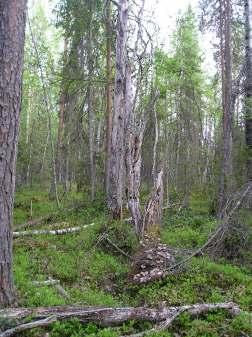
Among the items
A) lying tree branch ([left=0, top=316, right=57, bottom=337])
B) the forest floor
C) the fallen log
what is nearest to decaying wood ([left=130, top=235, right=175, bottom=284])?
the forest floor

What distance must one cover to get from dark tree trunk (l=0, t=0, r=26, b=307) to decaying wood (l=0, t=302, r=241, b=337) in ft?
1.67

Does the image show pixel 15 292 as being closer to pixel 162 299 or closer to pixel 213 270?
pixel 162 299

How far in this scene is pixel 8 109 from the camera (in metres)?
5.78

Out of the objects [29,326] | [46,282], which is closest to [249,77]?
[46,282]

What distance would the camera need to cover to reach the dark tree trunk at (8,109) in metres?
5.76

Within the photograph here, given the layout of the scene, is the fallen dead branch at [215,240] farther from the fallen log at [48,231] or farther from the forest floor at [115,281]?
the fallen log at [48,231]

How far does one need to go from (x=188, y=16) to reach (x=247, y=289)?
2349 centimetres

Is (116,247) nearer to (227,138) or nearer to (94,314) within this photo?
(94,314)

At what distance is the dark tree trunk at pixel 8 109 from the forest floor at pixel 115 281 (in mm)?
747

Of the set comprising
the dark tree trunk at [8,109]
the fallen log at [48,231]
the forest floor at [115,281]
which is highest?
the dark tree trunk at [8,109]

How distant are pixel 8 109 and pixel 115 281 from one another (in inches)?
172

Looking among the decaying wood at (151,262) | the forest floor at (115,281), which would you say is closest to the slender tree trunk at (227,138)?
the forest floor at (115,281)

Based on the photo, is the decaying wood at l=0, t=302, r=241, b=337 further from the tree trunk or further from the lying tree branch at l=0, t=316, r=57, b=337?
the tree trunk

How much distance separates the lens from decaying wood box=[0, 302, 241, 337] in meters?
5.42
